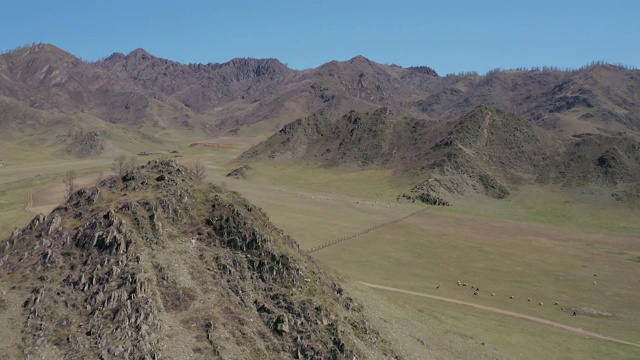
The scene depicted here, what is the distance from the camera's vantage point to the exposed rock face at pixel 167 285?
47625 mm

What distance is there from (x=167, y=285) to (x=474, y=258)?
3164 inches

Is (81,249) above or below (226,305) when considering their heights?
above

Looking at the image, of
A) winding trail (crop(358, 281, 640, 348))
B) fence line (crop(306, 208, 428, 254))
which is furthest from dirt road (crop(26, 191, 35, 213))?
winding trail (crop(358, 281, 640, 348))

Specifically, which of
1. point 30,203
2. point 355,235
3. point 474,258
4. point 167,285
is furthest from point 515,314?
point 30,203

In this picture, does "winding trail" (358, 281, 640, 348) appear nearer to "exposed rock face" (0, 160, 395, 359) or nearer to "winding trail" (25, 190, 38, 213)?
"exposed rock face" (0, 160, 395, 359)

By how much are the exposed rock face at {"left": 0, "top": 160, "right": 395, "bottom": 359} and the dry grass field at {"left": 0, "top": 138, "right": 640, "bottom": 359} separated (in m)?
12.2

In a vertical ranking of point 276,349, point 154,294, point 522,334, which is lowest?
point 522,334

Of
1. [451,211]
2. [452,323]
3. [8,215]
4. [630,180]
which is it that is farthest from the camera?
[630,180]

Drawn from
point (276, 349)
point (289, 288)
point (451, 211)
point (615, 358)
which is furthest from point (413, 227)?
point (276, 349)

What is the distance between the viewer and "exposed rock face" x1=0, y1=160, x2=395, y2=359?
47625 millimetres

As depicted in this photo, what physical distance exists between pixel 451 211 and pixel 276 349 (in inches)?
5029

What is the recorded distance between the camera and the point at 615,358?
6588 cm

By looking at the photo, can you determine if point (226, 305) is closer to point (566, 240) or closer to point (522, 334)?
point (522, 334)

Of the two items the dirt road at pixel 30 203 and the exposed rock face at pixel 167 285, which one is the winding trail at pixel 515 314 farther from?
the dirt road at pixel 30 203
